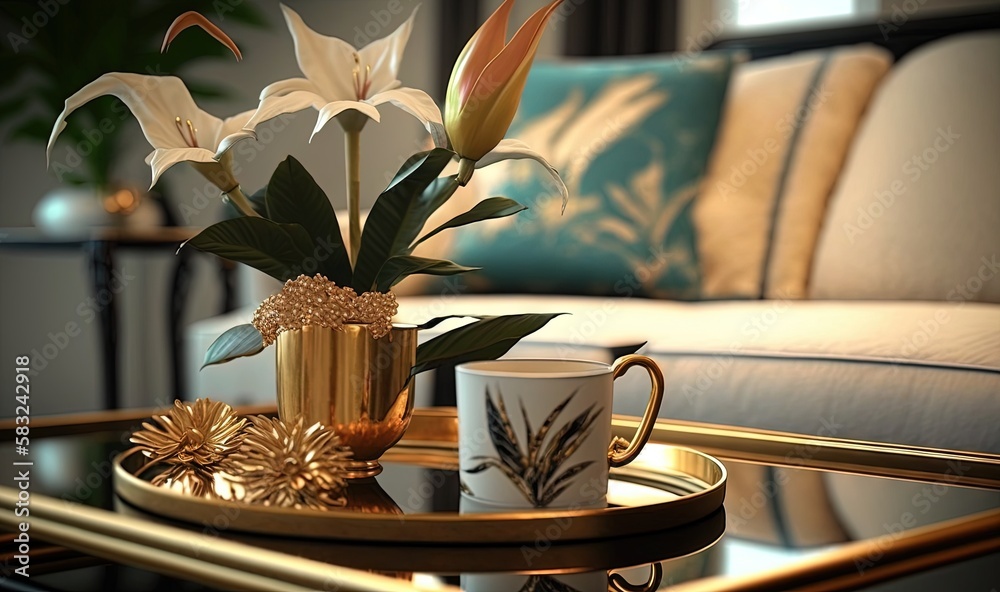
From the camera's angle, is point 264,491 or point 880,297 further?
point 880,297

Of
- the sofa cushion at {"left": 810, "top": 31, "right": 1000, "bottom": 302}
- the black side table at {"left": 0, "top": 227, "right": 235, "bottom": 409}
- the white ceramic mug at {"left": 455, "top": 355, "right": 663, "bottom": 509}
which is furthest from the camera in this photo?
the black side table at {"left": 0, "top": 227, "right": 235, "bottom": 409}

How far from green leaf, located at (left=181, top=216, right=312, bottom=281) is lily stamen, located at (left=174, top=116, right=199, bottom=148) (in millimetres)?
96

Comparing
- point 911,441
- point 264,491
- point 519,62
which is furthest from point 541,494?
point 911,441

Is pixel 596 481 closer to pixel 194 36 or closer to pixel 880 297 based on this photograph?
pixel 880 297

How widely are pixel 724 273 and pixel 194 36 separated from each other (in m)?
1.69

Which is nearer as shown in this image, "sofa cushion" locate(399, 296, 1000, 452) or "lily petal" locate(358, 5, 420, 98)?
"lily petal" locate(358, 5, 420, 98)

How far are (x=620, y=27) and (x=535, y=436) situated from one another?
2643mm

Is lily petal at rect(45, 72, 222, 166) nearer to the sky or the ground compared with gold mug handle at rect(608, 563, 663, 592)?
nearer to the sky

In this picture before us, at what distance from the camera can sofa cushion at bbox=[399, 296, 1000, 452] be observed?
4.33ft

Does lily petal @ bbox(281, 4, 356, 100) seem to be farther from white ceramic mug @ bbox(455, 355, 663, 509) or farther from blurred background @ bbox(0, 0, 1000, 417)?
blurred background @ bbox(0, 0, 1000, 417)

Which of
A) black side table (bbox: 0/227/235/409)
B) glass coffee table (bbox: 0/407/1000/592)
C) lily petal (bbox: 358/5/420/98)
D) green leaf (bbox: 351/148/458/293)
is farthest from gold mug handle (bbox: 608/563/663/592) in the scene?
black side table (bbox: 0/227/235/409)

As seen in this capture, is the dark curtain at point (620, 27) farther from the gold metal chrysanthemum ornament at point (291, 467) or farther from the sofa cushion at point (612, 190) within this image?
the gold metal chrysanthemum ornament at point (291, 467)

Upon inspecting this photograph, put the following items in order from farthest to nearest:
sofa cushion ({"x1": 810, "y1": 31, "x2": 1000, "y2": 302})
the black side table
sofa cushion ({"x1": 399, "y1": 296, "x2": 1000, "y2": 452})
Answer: the black side table
sofa cushion ({"x1": 810, "y1": 31, "x2": 1000, "y2": 302})
sofa cushion ({"x1": 399, "y1": 296, "x2": 1000, "y2": 452})

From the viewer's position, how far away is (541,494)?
0.68 m
